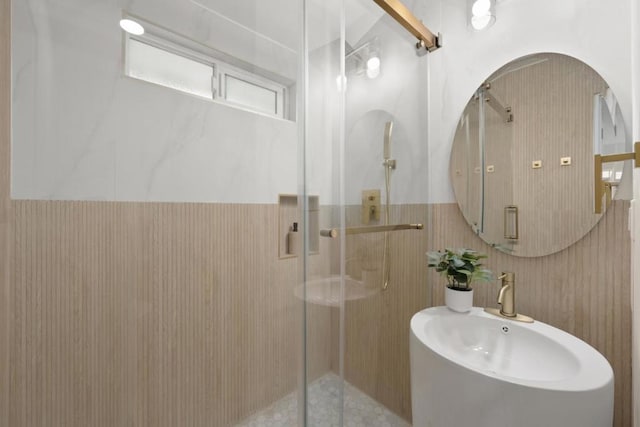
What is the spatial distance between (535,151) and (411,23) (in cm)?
75

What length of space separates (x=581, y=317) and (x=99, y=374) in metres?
1.83

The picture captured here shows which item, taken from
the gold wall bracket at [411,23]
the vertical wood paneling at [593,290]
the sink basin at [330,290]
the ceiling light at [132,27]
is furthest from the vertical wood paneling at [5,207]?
the vertical wood paneling at [593,290]

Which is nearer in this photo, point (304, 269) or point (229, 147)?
point (304, 269)

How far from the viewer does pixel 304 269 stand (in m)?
0.80

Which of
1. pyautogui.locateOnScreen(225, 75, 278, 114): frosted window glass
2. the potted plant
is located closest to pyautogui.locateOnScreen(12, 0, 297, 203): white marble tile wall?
pyautogui.locateOnScreen(225, 75, 278, 114): frosted window glass

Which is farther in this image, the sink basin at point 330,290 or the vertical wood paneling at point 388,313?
the vertical wood paneling at point 388,313

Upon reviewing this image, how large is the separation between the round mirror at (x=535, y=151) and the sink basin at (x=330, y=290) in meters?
0.65

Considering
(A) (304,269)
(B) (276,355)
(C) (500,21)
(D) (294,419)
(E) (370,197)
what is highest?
(C) (500,21)

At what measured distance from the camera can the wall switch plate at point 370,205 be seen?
3.32ft

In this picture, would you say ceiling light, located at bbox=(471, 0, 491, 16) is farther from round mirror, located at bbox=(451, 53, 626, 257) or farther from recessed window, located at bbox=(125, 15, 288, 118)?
recessed window, located at bbox=(125, 15, 288, 118)

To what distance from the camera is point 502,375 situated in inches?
25.1

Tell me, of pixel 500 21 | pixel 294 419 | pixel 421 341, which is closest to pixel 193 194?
pixel 421 341

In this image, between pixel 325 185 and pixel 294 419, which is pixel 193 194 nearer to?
pixel 325 185

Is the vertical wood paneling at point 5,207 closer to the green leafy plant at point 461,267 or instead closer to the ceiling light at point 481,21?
the green leafy plant at point 461,267
